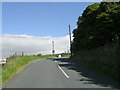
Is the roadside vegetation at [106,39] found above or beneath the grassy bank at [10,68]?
above

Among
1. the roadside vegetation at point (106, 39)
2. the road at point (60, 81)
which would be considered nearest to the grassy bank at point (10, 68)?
the road at point (60, 81)

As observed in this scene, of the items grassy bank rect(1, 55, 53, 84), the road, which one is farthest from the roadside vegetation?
grassy bank rect(1, 55, 53, 84)

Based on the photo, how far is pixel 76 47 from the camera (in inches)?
2463

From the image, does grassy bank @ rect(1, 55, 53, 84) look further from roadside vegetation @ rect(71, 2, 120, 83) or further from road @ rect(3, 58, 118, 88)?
roadside vegetation @ rect(71, 2, 120, 83)

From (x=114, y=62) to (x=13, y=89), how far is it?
36.8ft

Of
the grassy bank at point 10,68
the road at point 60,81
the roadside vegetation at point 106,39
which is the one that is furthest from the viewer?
the roadside vegetation at point 106,39

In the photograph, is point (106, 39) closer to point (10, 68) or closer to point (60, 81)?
point (10, 68)

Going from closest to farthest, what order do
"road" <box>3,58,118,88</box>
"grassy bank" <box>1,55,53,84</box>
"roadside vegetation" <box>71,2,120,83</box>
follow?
1. "road" <box>3,58,118,88</box>
2. "grassy bank" <box>1,55,53,84</box>
3. "roadside vegetation" <box>71,2,120,83</box>

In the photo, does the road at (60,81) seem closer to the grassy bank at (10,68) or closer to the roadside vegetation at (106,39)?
the grassy bank at (10,68)

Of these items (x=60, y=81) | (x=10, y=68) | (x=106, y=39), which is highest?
(x=106, y=39)

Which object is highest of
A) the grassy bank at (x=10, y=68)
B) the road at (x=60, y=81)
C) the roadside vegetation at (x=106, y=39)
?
the roadside vegetation at (x=106, y=39)

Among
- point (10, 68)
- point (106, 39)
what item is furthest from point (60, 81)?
point (106, 39)

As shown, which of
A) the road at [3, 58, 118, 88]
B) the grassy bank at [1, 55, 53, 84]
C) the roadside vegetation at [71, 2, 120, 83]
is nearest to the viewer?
the road at [3, 58, 118, 88]

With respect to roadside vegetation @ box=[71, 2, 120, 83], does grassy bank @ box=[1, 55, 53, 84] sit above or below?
below
